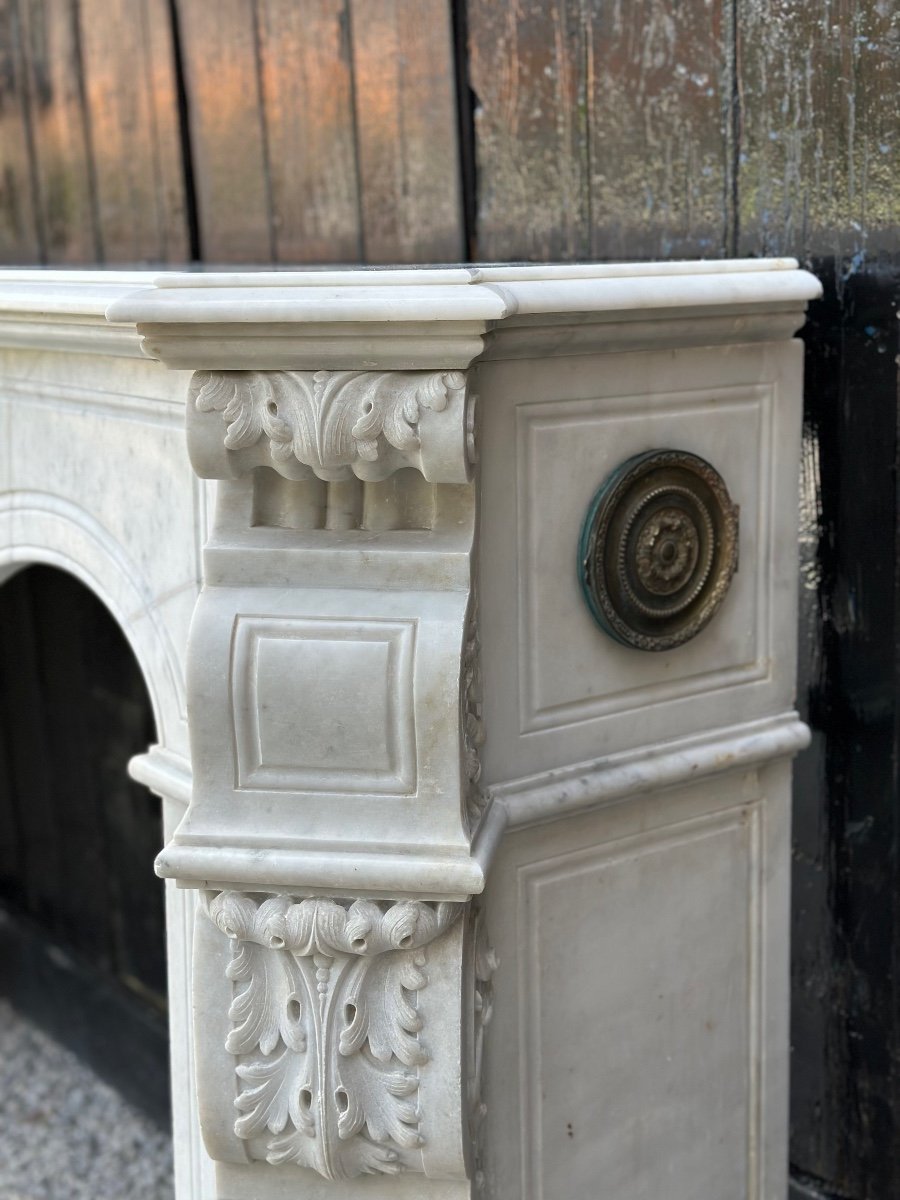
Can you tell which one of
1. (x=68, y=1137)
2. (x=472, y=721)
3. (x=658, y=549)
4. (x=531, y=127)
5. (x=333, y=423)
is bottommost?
(x=68, y=1137)

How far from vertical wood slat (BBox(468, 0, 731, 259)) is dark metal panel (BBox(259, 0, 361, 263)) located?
A: 255 millimetres

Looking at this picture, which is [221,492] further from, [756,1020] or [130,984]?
[130,984]

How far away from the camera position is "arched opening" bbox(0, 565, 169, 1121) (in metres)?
2.53

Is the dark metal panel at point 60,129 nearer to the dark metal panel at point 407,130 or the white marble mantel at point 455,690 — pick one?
the dark metal panel at point 407,130

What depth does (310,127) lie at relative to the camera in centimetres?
197

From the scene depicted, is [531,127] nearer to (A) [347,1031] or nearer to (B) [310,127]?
(B) [310,127]

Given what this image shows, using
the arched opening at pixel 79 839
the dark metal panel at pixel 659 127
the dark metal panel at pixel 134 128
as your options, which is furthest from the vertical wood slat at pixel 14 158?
the dark metal panel at pixel 659 127

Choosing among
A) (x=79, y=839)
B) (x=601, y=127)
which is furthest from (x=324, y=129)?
A: (x=79, y=839)

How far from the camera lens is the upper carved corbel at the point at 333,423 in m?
1.05

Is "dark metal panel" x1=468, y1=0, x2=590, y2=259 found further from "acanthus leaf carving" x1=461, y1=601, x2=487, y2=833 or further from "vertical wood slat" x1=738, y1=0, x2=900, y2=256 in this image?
"acanthus leaf carving" x1=461, y1=601, x2=487, y2=833

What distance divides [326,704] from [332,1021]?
0.90 ft

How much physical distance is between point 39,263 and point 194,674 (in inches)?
70.0

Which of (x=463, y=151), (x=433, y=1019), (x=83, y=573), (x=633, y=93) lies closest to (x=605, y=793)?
(x=433, y=1019)

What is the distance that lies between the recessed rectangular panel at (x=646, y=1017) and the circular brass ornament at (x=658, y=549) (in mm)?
228
